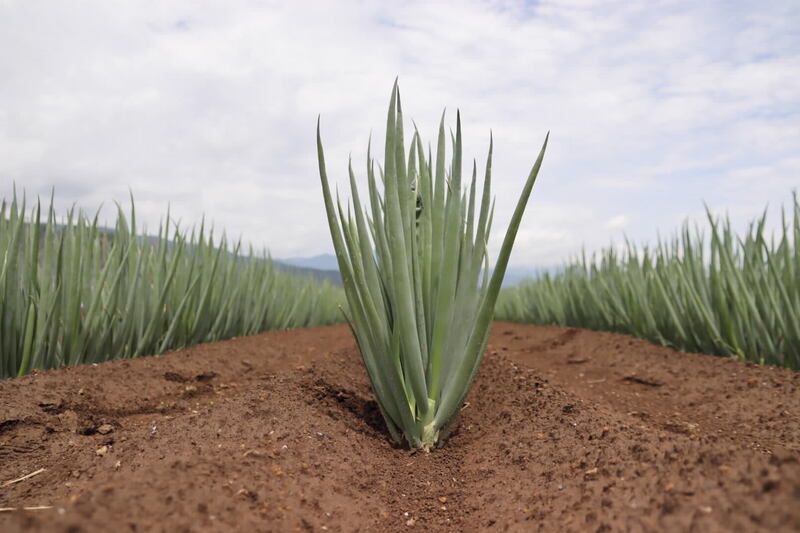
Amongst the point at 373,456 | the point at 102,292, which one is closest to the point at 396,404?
the point at 373,456

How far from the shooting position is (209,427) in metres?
1.29

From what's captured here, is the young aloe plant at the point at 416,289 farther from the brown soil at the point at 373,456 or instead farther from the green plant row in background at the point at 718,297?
the green plant row in background at the point at 718,297

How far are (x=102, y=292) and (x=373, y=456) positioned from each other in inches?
68.1

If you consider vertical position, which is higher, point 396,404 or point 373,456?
point 396,404

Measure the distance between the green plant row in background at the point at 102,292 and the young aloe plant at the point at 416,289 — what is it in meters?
1.32

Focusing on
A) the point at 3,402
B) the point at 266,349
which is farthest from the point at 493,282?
the point at 266,349

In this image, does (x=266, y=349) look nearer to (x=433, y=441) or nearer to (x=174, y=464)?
(x=433, y=441)

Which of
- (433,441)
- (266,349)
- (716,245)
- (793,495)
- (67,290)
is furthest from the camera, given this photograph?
(266,349)

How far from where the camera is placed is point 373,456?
4.44ft

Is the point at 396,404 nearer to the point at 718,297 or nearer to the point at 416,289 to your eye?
the point at 416,289

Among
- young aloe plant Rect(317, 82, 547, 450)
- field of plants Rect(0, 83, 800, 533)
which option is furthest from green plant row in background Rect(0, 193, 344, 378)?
young aloe plant Rect(317, 82, 547, 450)

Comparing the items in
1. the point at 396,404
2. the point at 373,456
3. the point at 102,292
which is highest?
the point at 102,292

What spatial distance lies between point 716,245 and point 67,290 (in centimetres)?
302

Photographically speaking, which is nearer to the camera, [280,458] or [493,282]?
[280,458]
